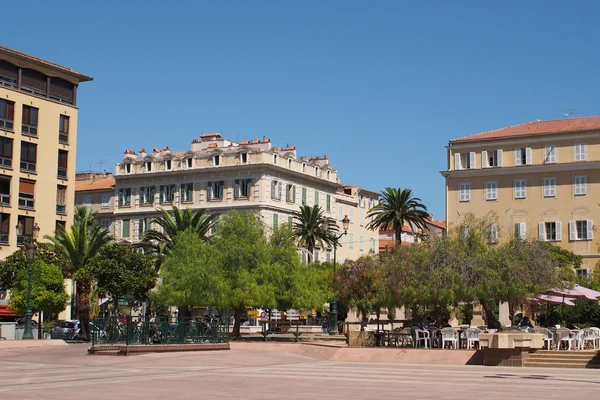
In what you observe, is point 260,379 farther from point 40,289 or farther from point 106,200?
point 106,200

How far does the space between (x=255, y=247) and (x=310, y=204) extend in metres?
47.0

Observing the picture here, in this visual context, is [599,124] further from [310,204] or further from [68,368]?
[68,368]

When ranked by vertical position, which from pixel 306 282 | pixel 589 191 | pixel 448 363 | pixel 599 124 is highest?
pixel 599 124

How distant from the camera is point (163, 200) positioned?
88750mm

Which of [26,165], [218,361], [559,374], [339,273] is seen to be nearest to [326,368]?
[218,361]

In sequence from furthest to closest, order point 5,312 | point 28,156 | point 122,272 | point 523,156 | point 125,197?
point 125,197, point 523,156, point 28,156, point 5,312, point 122,272

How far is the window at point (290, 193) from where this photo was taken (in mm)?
86312

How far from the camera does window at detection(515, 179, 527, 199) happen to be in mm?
70250

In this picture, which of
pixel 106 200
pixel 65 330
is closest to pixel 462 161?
pixel 65 330

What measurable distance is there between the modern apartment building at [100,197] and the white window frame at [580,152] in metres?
47.0

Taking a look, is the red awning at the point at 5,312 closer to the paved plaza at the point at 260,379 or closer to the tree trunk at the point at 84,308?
the tree trunk at the point at 84,308

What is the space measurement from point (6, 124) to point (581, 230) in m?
43.0

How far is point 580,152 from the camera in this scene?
6812 centimetres

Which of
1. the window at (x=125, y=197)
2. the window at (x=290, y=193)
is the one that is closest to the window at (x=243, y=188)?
the window at (x=290, y=193)
